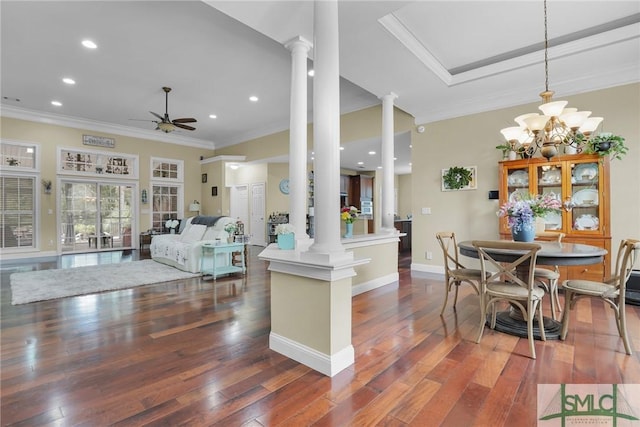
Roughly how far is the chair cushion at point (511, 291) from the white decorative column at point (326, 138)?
1394 mm

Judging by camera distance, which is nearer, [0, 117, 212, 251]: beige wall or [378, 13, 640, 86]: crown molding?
[378, 13, 640, 86]: crown molding

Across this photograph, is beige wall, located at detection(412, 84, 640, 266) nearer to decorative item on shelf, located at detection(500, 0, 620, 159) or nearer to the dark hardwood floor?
the dark hardwood floor

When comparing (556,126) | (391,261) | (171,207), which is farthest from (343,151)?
(171,207)

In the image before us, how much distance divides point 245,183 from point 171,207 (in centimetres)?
237

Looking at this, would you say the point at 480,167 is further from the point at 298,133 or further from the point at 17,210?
the point at 17,210

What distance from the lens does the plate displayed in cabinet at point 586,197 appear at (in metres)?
3.89

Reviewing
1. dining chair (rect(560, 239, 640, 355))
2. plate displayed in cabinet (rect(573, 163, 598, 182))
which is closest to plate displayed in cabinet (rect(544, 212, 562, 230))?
plate displayed in cabinet (rect(573, 163, 598, 182))

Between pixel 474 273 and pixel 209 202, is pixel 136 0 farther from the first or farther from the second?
pixel 209 202

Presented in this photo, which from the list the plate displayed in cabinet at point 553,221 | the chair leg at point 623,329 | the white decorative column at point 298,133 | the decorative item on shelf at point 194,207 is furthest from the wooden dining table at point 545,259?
the decorative item on shelf at point 194,207

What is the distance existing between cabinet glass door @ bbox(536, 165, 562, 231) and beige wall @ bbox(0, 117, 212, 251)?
9.09 m

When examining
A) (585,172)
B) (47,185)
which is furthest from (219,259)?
(585,172)

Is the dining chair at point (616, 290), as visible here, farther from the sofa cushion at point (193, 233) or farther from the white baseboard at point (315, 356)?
the sofa cushion at point (193, 233)

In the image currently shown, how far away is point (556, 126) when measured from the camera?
9.59 feet

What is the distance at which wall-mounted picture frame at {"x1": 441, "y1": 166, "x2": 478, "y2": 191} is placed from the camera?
4973 mm
